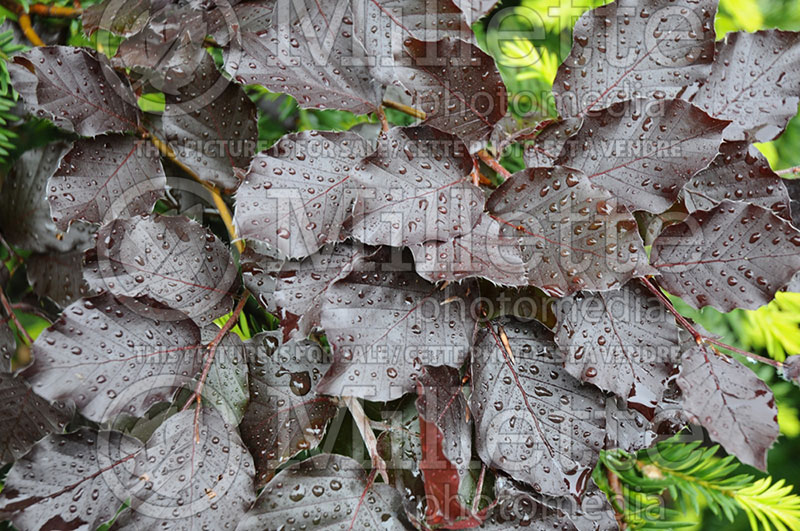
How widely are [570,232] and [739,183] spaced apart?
18cm

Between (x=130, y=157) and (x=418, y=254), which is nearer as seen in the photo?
(x=418, y=254)

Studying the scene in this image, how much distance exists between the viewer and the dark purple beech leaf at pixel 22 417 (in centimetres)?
49

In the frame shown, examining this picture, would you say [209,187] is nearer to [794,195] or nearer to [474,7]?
[474,7]

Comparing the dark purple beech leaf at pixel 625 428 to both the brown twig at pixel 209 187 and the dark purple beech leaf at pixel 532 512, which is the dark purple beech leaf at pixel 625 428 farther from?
the brown twig at pixel 209 187

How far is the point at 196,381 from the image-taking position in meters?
0.44

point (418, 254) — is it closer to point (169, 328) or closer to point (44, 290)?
point (169, 328)

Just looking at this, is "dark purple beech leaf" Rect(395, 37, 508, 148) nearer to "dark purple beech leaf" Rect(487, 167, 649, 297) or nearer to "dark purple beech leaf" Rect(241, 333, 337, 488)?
"dark purple beech leaf" Rect(487, 167, 649, 297)

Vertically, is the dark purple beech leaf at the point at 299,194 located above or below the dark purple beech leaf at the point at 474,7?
below

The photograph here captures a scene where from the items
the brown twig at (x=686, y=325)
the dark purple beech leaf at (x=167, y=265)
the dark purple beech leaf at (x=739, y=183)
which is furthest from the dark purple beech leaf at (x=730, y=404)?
the dark purple beech leaf at (x=167, y=265)

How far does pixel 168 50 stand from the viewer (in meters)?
0.49

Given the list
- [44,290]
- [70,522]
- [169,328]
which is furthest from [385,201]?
[44,290]

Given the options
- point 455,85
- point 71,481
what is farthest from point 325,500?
point 455,85

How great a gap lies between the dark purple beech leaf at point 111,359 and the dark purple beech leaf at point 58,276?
7.0 inches

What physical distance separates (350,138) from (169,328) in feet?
0.61
